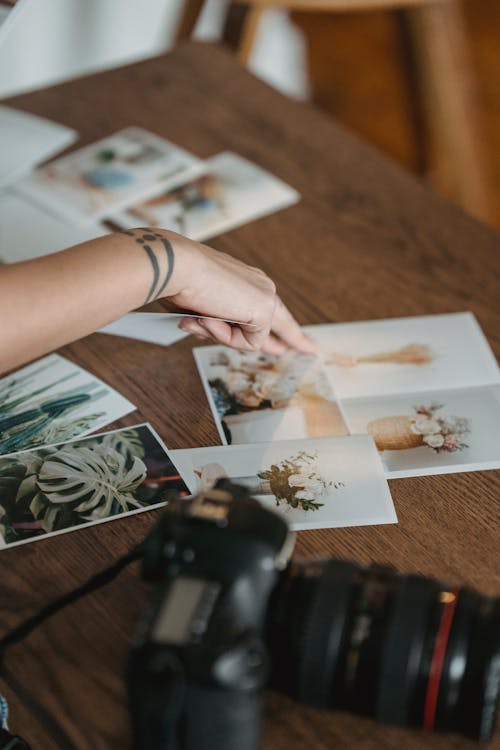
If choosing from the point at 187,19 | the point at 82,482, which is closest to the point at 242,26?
the point at 187,19

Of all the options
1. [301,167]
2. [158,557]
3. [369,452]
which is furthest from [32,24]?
[158,557]

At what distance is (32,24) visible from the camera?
85.0 inches

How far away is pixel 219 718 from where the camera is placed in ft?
1.91

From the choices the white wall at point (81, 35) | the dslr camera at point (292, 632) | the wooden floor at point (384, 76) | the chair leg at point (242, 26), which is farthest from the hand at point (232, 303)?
the wooden floor at point (384, 76)

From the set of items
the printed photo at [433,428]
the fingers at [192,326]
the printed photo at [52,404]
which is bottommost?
the printed photo at [433,428]

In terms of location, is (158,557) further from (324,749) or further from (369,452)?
(369,452)

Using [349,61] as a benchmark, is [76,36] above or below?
above

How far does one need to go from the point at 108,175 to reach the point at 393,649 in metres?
0.91

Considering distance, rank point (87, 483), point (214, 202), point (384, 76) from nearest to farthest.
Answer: point (87, 483) → point (214, 202) → point (384, 76)

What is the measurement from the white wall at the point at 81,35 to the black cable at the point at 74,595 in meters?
1.56

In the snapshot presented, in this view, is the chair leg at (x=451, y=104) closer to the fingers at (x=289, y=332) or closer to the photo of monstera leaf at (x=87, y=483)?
the fingers at (x=289, y=332)

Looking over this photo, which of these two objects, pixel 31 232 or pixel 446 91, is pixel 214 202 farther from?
pixel 446 91

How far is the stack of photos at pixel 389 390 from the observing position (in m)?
0.92

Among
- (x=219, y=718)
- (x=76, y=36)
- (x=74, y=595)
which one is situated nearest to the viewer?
(x=219, y=718)
